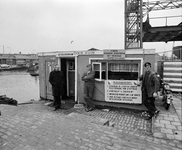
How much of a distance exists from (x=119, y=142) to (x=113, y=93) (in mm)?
2995

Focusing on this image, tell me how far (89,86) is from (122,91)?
57.4 inches

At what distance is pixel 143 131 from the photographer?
4.08 meters

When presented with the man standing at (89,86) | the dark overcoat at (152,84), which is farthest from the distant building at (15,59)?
the dark overcoat at (152,84)

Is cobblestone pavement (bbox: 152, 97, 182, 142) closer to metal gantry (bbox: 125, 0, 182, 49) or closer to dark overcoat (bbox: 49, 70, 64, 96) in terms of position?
dark overcoat (bbox: 49, 70, 64, 96)

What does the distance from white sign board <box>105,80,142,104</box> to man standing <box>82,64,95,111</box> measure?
67 cm

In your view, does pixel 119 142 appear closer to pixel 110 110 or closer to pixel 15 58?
pixel 110 110

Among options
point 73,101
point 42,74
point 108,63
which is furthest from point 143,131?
point 42,74

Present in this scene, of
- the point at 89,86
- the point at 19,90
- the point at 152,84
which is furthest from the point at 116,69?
the point at 19,90

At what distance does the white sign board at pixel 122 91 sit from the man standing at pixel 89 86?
67 cm

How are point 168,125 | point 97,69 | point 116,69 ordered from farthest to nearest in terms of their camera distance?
1. point 97,69
2. point 116,69
3. point 168,125

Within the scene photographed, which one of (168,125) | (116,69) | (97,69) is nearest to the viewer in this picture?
(168,125)

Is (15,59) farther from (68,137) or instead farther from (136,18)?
(68,137)

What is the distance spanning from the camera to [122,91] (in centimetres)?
588

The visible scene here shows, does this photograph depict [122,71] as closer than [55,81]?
Yes
